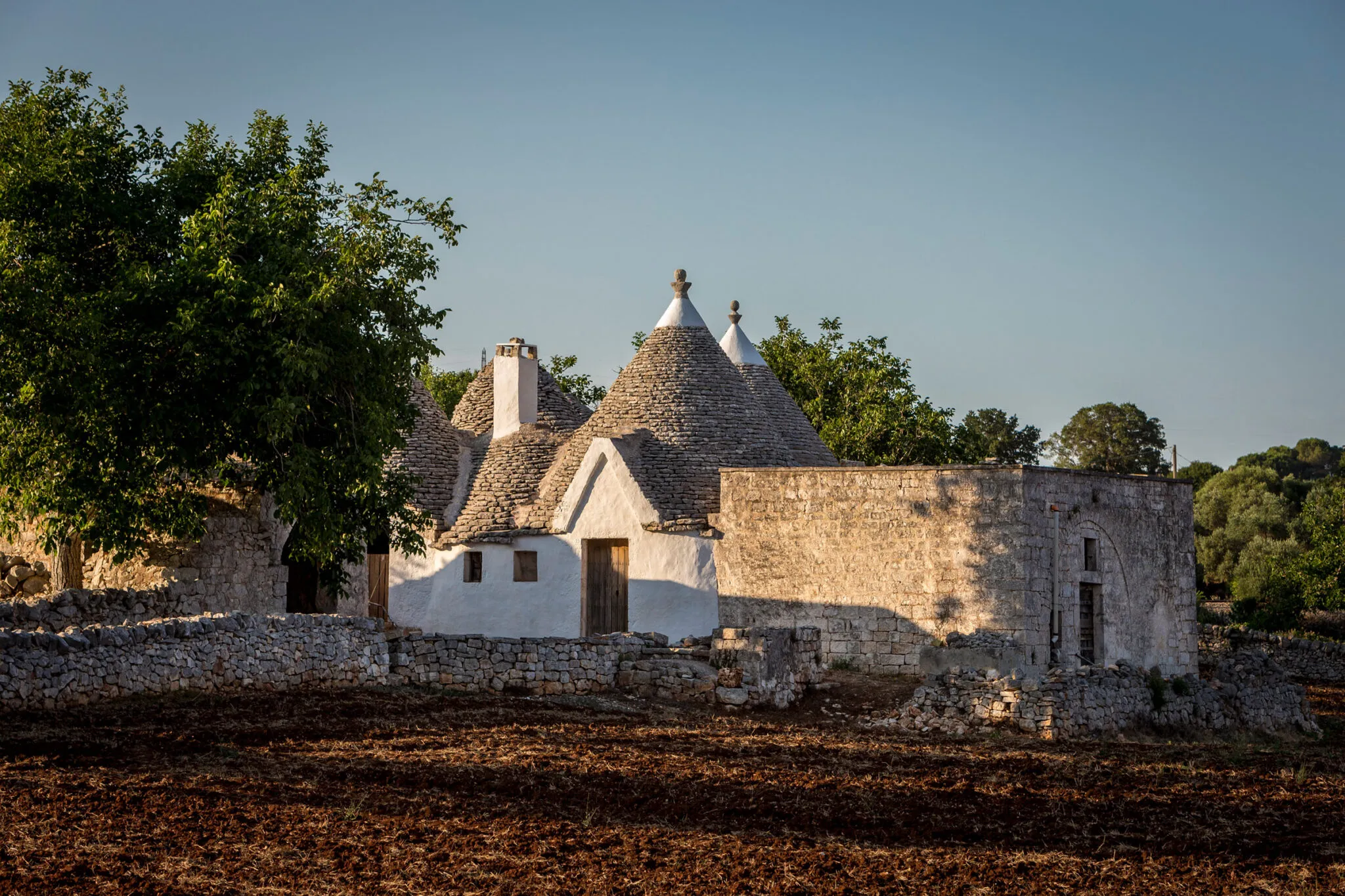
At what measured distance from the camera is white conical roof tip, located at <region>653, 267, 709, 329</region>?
1045 inches

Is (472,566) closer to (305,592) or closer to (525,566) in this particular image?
(525,566)

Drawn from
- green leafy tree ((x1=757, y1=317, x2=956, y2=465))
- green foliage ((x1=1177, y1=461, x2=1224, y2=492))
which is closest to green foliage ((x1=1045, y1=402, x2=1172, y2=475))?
green foliage ((x1=1177, y1=461, x2=1224, y2=492))

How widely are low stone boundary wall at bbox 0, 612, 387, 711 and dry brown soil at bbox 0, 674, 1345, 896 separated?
0.40 metres

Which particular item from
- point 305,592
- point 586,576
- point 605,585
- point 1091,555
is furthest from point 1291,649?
point 305,592

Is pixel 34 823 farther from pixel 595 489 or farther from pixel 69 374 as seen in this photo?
pixel 595 489

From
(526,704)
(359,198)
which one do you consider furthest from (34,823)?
(359,198)

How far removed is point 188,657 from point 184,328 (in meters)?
4.44

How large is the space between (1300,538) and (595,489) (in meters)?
32.1

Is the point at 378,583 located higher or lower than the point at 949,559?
lower

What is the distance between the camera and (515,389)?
27.1 m

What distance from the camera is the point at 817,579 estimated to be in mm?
21516

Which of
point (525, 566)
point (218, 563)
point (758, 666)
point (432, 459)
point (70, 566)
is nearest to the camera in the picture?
point (758, 666)

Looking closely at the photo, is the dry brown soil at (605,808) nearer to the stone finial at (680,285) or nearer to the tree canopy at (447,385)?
the stone finial at (680,285)

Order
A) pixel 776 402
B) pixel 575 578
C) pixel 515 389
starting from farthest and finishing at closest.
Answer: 1. pixel 776 402
2. pixel 515 389
3. pixel 575 578
